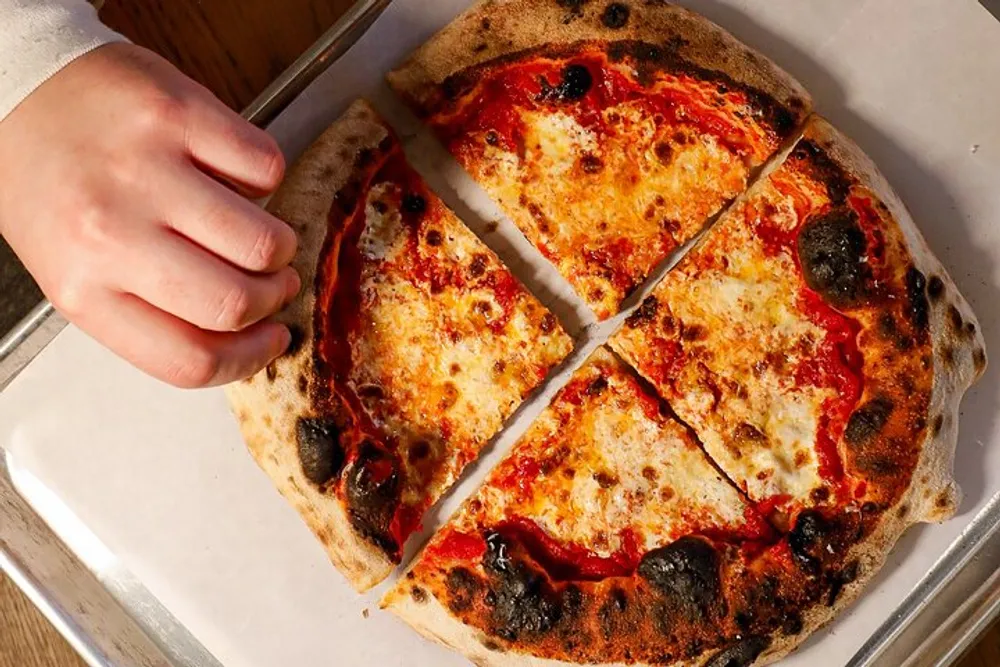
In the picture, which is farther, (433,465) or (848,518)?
(433,465)

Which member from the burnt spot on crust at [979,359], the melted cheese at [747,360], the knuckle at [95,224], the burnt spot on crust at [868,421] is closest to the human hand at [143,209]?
the knuckle at [95,224]

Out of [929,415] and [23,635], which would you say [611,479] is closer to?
[929,415]

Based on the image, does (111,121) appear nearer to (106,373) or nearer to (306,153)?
(306,153)

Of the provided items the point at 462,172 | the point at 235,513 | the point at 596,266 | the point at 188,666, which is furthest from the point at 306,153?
the point at 188,666

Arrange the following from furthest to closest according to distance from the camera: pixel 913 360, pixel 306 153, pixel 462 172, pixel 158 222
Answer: pixel 462 172 < pixel 306 153 < pixel 913 360 < pixel 158 222

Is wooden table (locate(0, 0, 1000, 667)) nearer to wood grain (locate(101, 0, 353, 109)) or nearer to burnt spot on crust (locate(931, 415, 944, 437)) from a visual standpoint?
wood grain (locate(101, 0, 353, 109))

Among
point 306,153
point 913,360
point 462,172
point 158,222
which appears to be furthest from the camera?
point 462,172
